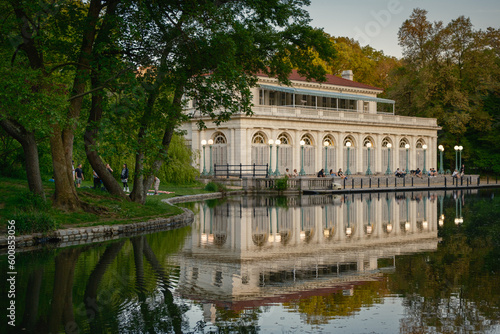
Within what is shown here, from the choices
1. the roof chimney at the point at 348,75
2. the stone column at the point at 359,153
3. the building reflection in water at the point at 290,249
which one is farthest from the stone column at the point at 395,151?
the building reflection in water at the point at 290,249

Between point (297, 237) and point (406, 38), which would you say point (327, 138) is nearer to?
point (406, 38)

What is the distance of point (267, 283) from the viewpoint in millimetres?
11430

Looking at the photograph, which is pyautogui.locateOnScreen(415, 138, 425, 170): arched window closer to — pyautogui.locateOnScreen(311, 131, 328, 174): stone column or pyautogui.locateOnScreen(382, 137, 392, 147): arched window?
pyautogui.locateOnScreen(382, 137, 392, 147): arched window

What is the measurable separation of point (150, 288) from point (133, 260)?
3.30 m

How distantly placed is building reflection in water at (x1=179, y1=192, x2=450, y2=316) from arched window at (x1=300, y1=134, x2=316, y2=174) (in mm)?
28673

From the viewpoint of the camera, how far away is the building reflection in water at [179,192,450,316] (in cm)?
1110

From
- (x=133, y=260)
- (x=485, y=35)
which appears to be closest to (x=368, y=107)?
(x=485, y=35)

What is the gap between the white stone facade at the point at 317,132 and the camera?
52591 millimetres

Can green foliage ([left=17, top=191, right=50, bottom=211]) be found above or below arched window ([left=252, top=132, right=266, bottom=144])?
below

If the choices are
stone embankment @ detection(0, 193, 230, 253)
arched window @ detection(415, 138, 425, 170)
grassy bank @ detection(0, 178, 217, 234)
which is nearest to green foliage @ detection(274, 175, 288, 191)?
grassy bank @ detection(0, 178, 217, 234)

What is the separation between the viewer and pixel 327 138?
59.1 meters

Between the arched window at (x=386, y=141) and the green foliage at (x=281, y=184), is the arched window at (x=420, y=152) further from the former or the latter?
the green foliage at (x=281, y=184)

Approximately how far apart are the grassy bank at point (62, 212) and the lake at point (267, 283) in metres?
1.51

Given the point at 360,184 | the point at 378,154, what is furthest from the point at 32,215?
the point at 378,154
